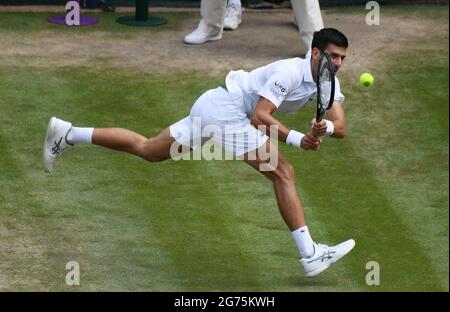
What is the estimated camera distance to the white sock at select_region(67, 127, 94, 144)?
42.1 ft

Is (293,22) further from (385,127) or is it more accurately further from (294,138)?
(294,138)

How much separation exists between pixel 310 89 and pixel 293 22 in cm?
631

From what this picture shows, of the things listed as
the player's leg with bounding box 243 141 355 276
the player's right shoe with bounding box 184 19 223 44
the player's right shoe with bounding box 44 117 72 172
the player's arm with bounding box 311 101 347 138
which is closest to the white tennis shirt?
the player's arm with bounding box 311 101 347 138

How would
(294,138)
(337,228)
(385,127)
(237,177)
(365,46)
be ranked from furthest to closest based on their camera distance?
(365,46) < (385,127) < (237,177) < (337,228) < (294,138)

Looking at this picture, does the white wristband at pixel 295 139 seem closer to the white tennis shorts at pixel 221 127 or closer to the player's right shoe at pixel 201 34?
the white tennis shorts at pixel 221 127

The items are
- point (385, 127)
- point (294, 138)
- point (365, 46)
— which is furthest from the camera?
point (365, 46)

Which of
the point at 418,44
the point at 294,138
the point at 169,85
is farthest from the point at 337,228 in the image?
the point at 418,44

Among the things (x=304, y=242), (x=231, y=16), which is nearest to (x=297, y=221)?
(x=304, y=242)

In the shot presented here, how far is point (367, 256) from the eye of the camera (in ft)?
40.7

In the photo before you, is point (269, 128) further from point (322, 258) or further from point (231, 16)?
point (231, 16)

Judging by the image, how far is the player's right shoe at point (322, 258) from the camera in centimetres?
1184

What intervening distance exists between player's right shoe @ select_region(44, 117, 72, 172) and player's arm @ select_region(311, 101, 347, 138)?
2.24m

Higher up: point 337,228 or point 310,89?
point 310,89

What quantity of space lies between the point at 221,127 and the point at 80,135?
4.36 feet
